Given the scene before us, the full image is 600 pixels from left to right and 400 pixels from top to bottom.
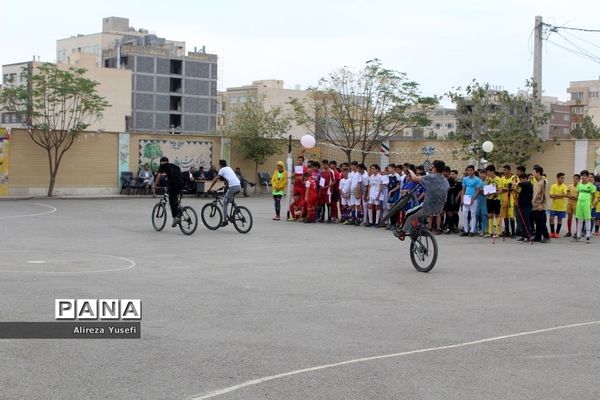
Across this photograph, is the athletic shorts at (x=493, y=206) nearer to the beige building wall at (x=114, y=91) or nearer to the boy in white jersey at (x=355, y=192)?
the boy in white jersey at (x=355, y=192)

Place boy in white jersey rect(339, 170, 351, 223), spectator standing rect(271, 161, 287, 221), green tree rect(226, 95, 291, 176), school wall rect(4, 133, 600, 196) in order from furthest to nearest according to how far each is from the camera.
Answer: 1. green tree rect(226, 95, 291, 176)
2. school wall rect(4, 133, 600, 196)
3. spectator standing rect(271, 161, 287, 221)
4. boy in white jersey rect(339, 170, 351, 223)

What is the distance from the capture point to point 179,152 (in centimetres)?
4284

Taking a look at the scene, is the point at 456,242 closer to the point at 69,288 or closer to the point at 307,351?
the point at 69,288

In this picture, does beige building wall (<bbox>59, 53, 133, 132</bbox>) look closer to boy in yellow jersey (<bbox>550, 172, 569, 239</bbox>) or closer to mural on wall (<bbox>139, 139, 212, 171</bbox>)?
mural on wall (<bbox>139, 139, 212, 171</bbox>)

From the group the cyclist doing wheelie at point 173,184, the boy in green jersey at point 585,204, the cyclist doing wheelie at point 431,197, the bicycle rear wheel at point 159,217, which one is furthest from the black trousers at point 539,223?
the bicycle rear wheel at point 159,217

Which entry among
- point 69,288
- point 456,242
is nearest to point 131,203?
point 456,242

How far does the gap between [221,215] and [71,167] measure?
1958 cm

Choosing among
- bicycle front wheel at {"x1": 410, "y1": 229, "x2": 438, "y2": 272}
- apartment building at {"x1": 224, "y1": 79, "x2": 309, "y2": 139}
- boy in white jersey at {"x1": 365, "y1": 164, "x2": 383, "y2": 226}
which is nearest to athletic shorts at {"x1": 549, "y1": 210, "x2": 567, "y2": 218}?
boy in white jersey at {"x1": 365, "y1": 164, "x2": 383, "y2": 226}

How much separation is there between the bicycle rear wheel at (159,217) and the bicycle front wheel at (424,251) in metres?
8.75

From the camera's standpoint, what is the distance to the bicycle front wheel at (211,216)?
2223cm

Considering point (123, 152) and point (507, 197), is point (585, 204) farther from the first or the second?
point (123, 152)

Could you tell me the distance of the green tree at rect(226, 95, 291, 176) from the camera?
1741 inches

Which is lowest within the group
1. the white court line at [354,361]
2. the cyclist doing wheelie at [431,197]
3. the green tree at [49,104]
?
the white court line at [354,361]

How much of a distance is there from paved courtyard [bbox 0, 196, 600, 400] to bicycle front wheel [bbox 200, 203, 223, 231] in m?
2.53
